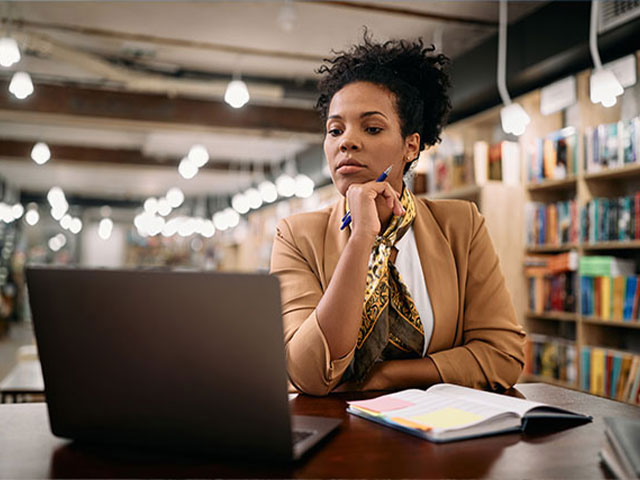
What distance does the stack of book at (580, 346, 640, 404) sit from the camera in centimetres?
369

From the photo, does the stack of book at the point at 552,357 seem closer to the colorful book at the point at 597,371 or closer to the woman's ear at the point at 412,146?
the colorful book at the point at 597,371

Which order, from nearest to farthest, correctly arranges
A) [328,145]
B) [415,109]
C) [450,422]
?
[450,422] < [328,145] < [415,109]

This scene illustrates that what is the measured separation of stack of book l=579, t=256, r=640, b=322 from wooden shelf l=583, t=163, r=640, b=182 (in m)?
0.53

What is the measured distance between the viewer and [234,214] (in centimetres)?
1161

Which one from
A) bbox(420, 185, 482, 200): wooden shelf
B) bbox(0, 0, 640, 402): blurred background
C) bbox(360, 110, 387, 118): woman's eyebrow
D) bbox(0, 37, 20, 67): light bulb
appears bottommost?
bbox(360, 110, 387, 118): woman's eyebrow

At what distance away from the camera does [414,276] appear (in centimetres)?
162

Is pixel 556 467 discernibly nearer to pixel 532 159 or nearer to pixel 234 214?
pixel 532 159

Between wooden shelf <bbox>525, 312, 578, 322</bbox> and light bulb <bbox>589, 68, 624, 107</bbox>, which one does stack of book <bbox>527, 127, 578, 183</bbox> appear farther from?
light bulb <bbox>589, 68, 624, 107</bbox>

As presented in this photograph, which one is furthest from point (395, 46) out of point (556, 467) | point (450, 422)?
point (556, 467)

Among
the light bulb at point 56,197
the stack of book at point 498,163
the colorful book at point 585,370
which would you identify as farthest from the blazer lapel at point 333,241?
the light bulb at point 56,197

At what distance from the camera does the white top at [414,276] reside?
61.7 inches

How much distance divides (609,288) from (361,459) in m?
3.56

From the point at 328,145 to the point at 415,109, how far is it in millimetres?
296

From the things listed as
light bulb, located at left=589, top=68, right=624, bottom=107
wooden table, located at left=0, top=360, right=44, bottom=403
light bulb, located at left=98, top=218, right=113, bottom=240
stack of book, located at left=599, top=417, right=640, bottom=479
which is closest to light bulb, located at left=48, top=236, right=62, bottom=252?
light bulb, located at left=98, top=218, right=113, bottom=240
